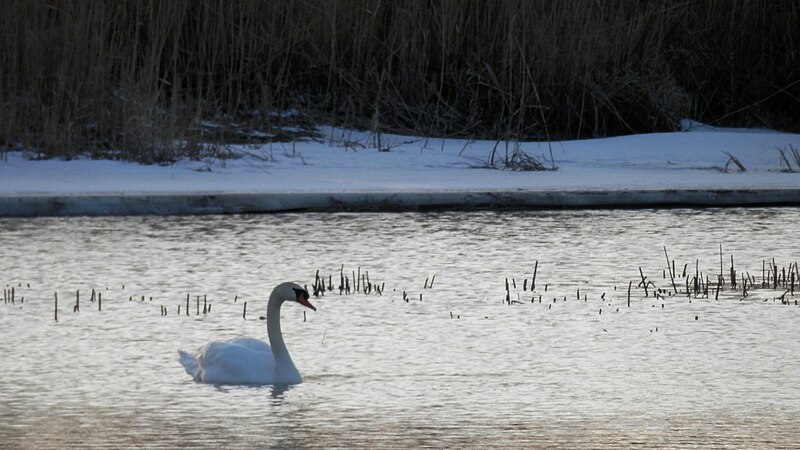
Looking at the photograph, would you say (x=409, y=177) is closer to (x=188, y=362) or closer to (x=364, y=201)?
(x=364, y=201)

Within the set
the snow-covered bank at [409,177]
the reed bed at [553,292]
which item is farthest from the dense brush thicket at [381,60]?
the reed bed at [553,292]

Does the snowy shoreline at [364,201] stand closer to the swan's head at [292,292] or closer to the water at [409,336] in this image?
the water at [409,336]

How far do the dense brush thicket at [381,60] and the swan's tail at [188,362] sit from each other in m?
7.69

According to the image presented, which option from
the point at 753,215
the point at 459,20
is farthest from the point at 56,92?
the point at 753,215

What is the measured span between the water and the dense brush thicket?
4.13 metres

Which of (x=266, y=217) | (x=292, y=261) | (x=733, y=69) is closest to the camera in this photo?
(x=292, y=261)

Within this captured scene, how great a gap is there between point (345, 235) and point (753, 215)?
296 cm

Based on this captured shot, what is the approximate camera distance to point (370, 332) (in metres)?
6.46

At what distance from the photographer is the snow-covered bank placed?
10406 mm

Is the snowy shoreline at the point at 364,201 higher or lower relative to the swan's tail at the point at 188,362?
higher

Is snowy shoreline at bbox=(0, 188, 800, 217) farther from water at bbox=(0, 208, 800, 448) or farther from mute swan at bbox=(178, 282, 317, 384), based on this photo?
mute swan at bbox=(178, 282, 317, 384)

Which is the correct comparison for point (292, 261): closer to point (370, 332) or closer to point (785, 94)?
point (370, 332)

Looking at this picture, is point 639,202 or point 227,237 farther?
point 639,202

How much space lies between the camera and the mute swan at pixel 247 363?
553 cm
